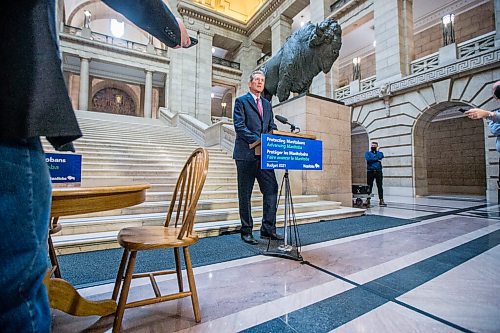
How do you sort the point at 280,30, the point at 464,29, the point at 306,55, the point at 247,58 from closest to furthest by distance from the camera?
the point at 306,55 < the point at 464,29 < the point at 280,30 < the point at 247,58

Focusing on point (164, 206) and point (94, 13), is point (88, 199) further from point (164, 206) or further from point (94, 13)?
point (94, 13)

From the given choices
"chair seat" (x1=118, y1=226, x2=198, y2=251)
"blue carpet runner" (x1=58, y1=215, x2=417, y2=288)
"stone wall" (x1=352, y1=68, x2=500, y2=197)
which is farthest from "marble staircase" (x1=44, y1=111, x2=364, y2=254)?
"stone wall" (x1=352, y1=68, x2=500, y2=197)

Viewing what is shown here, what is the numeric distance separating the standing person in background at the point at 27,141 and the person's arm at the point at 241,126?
2.28 m

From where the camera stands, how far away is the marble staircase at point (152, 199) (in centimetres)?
291

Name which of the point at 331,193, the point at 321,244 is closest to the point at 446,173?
the point at 331,193

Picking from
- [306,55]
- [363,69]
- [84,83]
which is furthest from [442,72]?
[84,83]

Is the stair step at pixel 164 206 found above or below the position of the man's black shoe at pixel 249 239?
above

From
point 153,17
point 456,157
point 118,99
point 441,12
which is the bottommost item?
point 153,17

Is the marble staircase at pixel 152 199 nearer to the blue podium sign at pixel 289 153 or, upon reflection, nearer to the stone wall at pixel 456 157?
the blue podium sign at pixel 289 153

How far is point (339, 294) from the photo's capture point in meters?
1.69

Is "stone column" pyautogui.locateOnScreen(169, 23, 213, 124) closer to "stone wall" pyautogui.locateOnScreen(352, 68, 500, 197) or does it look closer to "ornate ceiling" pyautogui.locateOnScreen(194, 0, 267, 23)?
"ornate ceiling" pyautogui.locateOnScreen(194, 0, 267, 23)

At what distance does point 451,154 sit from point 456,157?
262 mm

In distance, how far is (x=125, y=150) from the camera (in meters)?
6.24

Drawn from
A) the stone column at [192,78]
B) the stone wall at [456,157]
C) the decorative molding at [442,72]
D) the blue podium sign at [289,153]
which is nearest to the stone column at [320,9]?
the decorative molding at [442,72]
